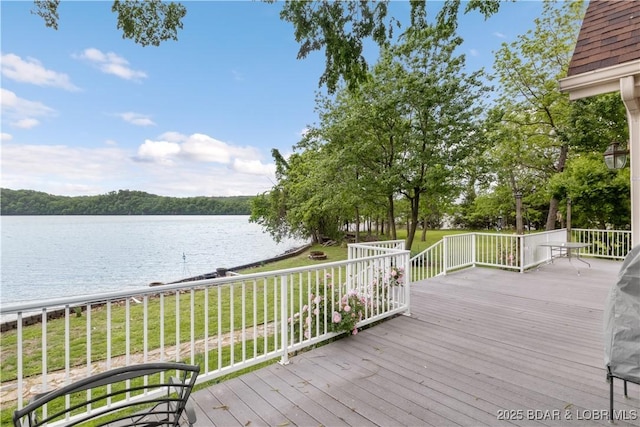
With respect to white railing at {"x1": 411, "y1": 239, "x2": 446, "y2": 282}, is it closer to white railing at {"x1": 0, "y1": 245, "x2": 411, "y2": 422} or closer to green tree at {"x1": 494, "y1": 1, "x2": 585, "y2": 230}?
white railing at {"x1": 0, "y1": 245, "x2": 411, "y2": 422}

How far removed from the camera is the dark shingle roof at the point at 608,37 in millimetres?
3363

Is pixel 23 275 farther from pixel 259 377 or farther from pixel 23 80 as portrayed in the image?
pixel 259 377

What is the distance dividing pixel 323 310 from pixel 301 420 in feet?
4.94

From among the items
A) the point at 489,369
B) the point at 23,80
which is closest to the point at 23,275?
the point at 23,80

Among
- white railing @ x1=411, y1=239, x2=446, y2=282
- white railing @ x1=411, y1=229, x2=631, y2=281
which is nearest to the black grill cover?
white railing @ x1=411, y1=239, x2=446, y2=282

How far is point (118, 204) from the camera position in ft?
98.1

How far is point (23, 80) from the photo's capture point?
9.20 meters

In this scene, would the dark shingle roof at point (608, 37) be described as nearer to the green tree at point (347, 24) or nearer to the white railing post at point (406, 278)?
the green tree at point (347, 24)

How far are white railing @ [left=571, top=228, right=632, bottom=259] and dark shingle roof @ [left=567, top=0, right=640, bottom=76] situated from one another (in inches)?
264

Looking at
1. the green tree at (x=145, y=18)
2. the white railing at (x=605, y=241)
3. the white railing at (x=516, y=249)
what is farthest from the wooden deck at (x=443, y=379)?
the white railing at (x=605, y=241)

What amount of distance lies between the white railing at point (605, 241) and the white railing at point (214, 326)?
7.86 meters

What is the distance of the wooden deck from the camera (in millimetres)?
2275

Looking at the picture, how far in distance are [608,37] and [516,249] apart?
213 inches

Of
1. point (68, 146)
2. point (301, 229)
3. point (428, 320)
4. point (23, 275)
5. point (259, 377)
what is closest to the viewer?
point (259, 377)
